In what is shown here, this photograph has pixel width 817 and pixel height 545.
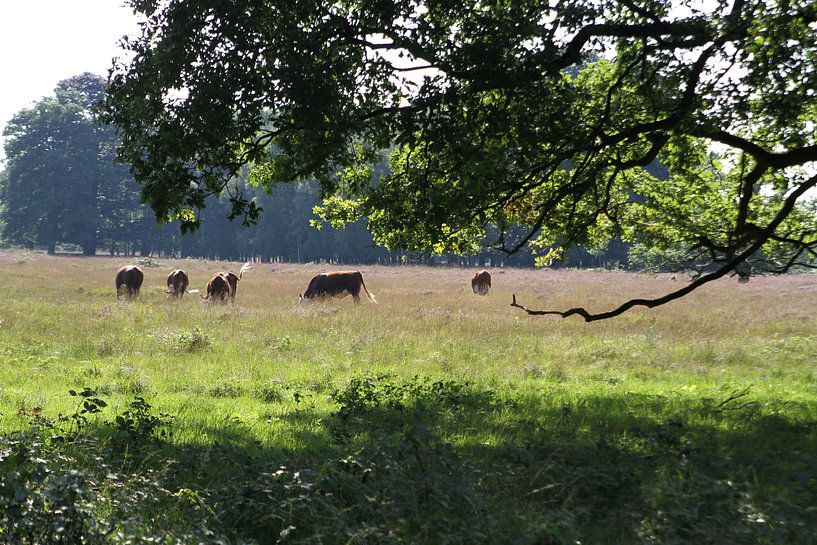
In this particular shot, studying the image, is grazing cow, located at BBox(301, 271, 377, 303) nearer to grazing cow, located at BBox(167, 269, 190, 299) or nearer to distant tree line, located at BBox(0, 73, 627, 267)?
grazing cow, located at BBox(167, 269, 190, 299)

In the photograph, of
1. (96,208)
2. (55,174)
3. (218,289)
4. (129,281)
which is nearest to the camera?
(218,289)

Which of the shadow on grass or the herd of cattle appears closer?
the shadow on grass

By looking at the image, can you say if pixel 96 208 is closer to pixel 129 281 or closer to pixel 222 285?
pixel 129 281

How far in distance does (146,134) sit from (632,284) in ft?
135

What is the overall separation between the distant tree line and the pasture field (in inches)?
1956

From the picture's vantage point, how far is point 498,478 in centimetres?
582

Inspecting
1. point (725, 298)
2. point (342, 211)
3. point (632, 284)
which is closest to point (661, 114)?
point (342, 211)

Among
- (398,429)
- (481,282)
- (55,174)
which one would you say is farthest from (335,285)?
(55,174)

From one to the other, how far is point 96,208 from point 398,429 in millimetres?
80391

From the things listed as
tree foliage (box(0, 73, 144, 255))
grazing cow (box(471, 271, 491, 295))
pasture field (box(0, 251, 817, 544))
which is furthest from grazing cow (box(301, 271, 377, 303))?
tree foliage (box(0, 73, 144, 255))

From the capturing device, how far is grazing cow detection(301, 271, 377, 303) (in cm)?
2734

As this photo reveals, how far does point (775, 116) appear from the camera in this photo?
906 cm

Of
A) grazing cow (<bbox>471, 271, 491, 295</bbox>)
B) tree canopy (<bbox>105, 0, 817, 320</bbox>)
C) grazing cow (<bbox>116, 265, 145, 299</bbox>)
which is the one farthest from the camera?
grazing cow (<bbox>471, 271, 491, 295</bbox>)

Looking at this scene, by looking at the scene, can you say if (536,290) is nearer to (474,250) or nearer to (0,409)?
(474,250)
